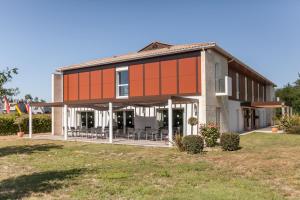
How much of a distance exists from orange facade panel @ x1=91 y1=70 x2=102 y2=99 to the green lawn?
1080 centimetres

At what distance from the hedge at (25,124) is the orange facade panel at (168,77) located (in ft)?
49.7

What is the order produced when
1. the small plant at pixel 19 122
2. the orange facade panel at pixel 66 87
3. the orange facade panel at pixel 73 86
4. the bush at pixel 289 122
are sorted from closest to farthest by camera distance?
the bush at pixel 289 122
the orange facade panel at pixel 73 86
the small plant at pixel 19 122
the orange facade panel at pixel 66 87

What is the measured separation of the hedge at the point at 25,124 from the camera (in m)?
28.4

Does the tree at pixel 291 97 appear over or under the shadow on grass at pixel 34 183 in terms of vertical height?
over

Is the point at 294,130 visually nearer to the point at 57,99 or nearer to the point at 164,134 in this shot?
A: the point at 164,134

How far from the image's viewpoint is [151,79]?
21.6 m

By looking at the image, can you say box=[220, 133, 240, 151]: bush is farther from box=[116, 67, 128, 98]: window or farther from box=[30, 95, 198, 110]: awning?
box=[116, 67, 128, 98]: window

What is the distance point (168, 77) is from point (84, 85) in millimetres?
8226

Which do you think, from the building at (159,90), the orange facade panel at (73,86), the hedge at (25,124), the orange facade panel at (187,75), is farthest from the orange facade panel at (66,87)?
the orange facade panel at (187,75)


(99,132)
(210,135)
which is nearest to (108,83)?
(99,132)

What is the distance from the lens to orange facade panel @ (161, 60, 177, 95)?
67.3 ft

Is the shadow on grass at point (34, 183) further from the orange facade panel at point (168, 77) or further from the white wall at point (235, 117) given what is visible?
the white wall at point (235, 117)

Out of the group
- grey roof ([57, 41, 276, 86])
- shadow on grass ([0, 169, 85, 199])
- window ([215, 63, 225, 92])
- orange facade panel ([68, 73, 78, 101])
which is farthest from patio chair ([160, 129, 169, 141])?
orange facade panel ([68, 73, 78, 101])

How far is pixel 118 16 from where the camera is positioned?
58.7 ft
